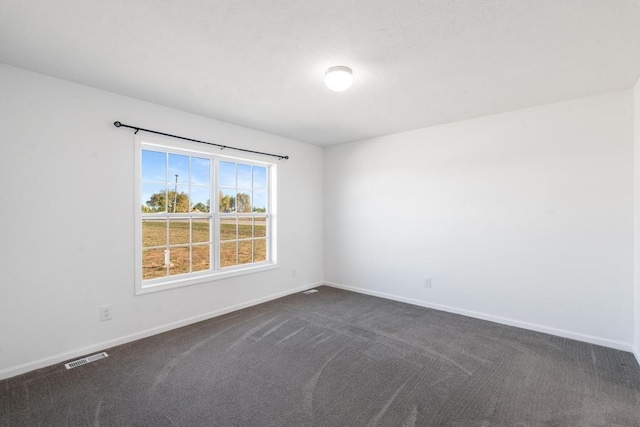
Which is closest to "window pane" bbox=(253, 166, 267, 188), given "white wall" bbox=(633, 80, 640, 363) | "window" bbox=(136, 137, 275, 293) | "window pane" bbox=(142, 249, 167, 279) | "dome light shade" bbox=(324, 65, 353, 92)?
"window" bbox=(136, 137, 275, 293)

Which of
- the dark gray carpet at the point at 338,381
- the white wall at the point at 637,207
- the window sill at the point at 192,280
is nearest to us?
the dark gray carpet at the point at 338,381

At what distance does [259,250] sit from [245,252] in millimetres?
267

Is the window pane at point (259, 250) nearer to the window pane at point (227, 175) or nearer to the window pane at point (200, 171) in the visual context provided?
the window pane at point (227, 175)

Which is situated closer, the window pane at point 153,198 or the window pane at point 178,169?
the window pane at point 153,198

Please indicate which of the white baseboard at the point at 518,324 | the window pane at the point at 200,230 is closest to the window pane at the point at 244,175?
the window pane at the point at 200,230

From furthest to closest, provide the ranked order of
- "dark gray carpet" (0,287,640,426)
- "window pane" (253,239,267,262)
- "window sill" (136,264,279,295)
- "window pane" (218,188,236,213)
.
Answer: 1. "window pane" (253,239,267,262)
2. "window pane" (218,188,236,213)
3. "window sill" (136,264,279,295)
4. "dark gray carpet" (0,287,640,426)

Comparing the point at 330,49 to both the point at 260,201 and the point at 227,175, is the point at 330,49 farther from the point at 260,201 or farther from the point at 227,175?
the point at 260,201

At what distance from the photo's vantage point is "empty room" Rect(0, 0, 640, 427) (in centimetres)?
197

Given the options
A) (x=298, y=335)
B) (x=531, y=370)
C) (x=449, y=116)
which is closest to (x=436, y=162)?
(x=449, y=116)

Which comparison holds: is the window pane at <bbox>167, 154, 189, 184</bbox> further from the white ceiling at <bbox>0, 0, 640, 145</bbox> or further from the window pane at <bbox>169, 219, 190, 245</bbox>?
the white ceiling at <bbox>0, 0, 640, 145</bbox>

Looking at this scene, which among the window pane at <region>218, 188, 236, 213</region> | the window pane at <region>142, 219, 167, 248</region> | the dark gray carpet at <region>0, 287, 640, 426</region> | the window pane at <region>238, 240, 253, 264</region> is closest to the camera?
the dark gray carpet at <region>0, 287, 640, 426</region>

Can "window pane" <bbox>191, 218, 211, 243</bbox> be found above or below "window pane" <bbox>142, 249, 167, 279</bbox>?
above

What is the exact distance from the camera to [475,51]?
221 cm

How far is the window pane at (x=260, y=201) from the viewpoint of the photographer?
4492mm
